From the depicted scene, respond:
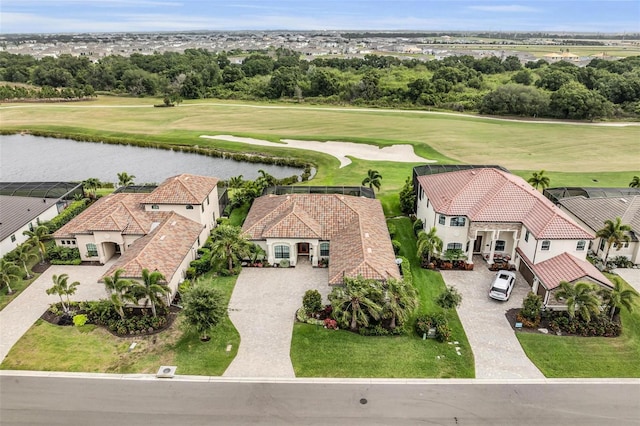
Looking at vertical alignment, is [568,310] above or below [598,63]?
below

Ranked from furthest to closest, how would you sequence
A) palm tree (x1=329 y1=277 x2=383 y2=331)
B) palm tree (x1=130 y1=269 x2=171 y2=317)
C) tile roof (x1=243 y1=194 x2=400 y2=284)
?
tile roof (x1=243 y1=194 x2=400 y2=284) < palm tree (x1=130 y1=269 x2=171 y2=317) < palm tree (x1=329 y1=277 x2=383 y2=331)

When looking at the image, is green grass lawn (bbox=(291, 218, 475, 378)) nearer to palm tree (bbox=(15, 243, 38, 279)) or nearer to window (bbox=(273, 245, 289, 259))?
window (bbox=(273, 245, 289, 259))

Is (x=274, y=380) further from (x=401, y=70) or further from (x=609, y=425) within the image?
(x=401, y=70)

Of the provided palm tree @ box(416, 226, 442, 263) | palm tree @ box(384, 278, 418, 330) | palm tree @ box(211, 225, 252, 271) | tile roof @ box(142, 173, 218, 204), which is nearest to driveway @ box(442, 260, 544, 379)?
palm tree @ box(416, 226, 442, 263)

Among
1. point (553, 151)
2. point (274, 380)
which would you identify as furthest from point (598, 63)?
point (274, 380)

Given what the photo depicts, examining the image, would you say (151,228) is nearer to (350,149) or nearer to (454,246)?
(454,246)

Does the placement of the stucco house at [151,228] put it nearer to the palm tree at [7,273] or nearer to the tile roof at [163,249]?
the tile roof at [163,249]

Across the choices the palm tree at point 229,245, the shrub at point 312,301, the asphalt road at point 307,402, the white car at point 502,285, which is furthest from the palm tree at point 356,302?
the palm tree at point 229,245
